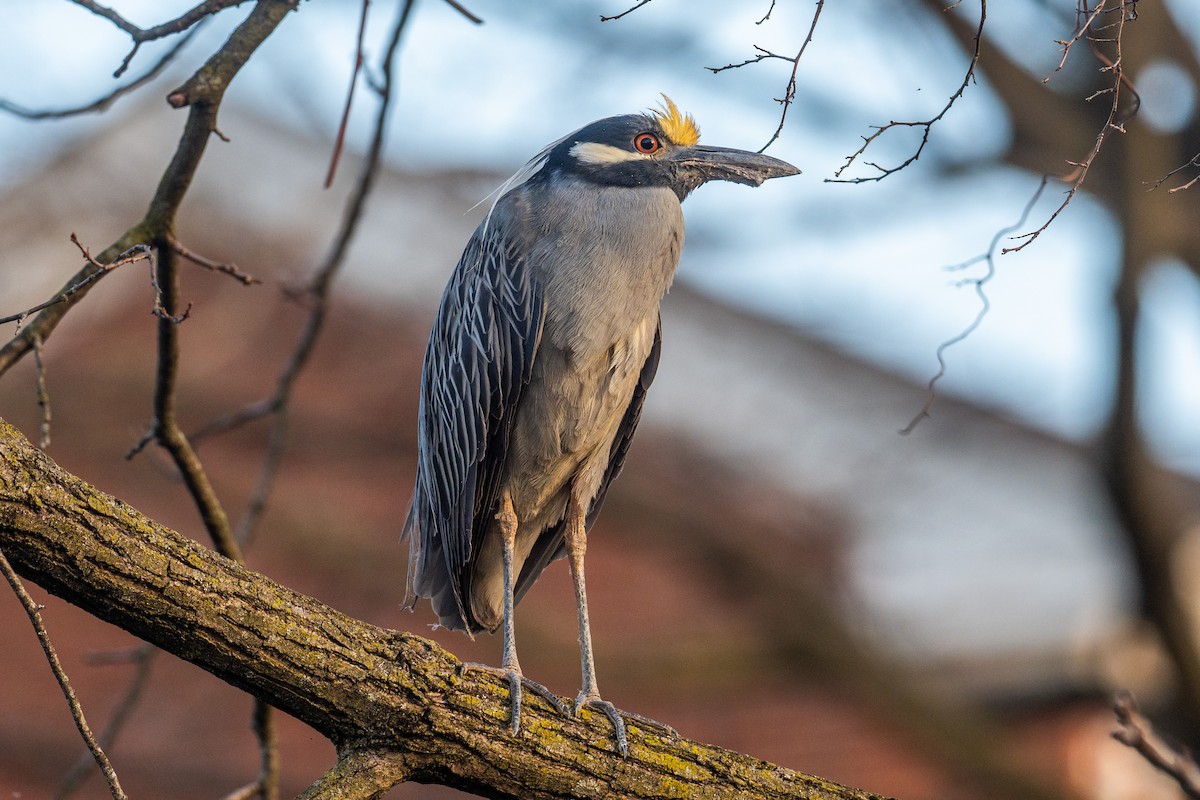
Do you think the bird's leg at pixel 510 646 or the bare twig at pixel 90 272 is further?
the bird's leg at pixel 510 646

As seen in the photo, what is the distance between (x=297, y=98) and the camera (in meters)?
5.31

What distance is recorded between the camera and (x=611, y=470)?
342 cm

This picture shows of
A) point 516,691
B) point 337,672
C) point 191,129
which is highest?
point 191,129

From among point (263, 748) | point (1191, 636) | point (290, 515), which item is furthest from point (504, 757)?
point (290, 515)

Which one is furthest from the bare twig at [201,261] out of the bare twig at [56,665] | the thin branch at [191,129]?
the bare twig at [56,665]

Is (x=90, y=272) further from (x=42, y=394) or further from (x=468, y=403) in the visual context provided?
(x=468, y=403)

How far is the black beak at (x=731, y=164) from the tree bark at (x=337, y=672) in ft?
4.97

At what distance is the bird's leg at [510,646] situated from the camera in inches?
87.9

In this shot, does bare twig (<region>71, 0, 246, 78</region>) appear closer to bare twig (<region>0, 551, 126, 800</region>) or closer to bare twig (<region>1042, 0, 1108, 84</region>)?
bare twig (<region>0, 551, 126, 800</region>)

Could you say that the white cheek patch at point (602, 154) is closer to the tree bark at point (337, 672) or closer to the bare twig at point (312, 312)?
the bare twig at point (312, 312)

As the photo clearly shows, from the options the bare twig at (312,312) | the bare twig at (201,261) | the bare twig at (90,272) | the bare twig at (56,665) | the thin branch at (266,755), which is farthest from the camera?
the bare twig at (312,312)

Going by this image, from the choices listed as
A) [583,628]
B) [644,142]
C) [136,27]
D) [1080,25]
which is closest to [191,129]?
[136,27]

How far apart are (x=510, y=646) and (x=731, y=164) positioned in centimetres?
141

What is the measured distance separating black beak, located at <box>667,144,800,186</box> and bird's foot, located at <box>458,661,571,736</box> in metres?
1.48
